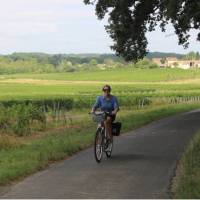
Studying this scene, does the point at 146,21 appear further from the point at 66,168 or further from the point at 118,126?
the point at 66,168

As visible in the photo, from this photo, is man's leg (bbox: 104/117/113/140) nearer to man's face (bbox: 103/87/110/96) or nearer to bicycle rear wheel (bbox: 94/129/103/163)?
bicycle rear wheel (bbox: 94/129/103/163)

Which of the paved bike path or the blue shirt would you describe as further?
the blue shirt

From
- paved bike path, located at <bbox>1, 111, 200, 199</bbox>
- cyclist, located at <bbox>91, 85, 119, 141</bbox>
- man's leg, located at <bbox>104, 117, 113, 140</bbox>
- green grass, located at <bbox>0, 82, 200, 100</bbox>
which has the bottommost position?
green grass, located at <bbox>0, 82, 200, 100</bbox>

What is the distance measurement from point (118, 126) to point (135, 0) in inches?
603

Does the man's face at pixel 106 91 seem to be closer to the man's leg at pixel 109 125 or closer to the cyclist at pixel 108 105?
the cyclist at pixel 108 105

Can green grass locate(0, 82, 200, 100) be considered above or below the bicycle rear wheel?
below

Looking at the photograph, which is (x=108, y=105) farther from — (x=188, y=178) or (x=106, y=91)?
(x=188, y=178)

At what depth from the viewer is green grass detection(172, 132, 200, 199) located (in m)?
8.49

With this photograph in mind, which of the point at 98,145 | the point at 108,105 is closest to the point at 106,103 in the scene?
the point at 108,105

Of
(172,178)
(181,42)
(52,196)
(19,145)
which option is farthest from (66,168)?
(181,42)

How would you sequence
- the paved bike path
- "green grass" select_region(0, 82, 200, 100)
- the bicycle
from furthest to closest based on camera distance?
1. "green grass" select_region(0, 82, 200, 100)
2. the bicycle
3. the paved bike path

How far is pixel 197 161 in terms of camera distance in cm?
1181

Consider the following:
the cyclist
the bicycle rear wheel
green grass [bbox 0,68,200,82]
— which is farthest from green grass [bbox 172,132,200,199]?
green grass [bbox 0,68,200,82]

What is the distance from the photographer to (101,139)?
1303 centimetres
